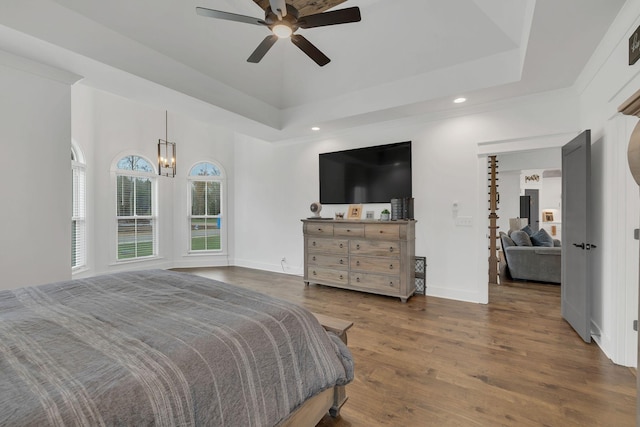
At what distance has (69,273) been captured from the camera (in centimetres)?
301

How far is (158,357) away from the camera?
3.20 ft

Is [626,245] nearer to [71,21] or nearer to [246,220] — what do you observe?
[71,21]

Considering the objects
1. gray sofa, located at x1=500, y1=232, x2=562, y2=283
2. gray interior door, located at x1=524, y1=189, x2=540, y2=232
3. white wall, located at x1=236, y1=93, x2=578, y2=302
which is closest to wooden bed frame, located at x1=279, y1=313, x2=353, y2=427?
white wall, located at x1=236, y1=93, x2=578, y2=302

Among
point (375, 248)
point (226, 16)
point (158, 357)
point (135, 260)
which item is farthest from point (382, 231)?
point (135, 260)

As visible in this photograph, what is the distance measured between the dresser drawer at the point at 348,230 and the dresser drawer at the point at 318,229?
9cm

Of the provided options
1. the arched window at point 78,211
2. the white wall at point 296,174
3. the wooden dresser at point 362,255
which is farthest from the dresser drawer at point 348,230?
the arched window at point 78,211

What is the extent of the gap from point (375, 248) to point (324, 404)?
8.53 feet

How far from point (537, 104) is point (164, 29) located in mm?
4270

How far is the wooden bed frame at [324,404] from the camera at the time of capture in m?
1.37

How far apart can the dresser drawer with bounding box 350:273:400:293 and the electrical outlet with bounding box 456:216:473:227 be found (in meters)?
1.12

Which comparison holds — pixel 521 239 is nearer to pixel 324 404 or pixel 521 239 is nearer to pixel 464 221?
pixel 464 221

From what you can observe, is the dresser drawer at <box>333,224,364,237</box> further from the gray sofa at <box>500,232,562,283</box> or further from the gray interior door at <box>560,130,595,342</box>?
the gray sofa at <box>500,232,562,283</box>

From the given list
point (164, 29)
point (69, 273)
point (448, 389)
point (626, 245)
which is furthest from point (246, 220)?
point (626, 245)

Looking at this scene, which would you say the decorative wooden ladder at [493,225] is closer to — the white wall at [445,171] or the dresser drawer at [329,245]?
the white wall at [445,171]
